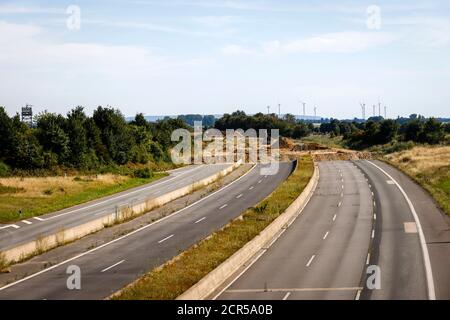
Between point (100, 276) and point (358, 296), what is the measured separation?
1274 cm

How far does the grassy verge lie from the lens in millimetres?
23920

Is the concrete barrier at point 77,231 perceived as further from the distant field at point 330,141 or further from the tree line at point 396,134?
the distant field at point 330,141

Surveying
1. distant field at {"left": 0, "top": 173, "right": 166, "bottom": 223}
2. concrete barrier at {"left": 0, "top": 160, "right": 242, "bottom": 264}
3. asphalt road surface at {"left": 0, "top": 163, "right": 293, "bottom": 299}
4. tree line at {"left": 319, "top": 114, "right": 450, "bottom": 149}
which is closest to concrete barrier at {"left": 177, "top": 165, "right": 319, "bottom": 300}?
asphalt road surface at {"left": 0, "top": 163, "right": 293, "bottom": 299}

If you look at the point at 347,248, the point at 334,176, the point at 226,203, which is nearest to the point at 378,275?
the point at 347,248

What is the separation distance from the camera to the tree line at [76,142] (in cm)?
7056

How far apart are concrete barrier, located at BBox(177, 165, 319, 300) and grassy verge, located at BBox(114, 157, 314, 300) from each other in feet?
1.51

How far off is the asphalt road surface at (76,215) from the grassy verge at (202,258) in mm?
12523

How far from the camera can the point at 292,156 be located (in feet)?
350

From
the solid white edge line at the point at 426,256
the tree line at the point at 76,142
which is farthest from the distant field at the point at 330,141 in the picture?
the solid white edge line at the point at 426,256

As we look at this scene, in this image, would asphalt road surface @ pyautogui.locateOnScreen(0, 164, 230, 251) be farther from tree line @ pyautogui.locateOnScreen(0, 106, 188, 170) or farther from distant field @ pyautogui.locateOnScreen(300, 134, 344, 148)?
distant field @ pyautogui.locateOnScreen(300, 134, 344, 148)

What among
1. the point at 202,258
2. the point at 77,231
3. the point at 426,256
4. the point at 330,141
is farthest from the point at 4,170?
the point at 330,141

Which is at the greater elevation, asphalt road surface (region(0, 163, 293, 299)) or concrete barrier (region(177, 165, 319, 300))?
concrete barrier (region(177, 165, 319, 300))

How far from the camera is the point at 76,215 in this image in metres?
48.9

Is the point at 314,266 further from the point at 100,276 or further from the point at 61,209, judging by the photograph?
the point at 61,209
